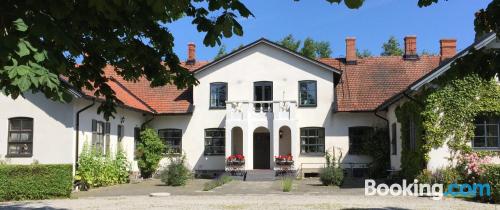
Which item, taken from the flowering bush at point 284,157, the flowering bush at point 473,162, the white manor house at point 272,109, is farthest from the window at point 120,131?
the flowering bush at point 473,162

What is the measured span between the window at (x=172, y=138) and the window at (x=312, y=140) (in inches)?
248

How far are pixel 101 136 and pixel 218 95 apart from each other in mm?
7118

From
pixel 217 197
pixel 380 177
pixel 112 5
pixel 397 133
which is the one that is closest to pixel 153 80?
pixel 112 5

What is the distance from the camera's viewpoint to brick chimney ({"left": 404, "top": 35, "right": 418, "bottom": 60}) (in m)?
28.8

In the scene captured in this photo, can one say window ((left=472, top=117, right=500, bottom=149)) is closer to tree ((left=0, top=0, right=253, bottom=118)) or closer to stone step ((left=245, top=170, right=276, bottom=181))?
stone step ((left=245, top=170, right=276, bottom=181))

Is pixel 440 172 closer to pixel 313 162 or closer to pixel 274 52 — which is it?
pixel 313 162

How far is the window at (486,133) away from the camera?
17859 millimetres

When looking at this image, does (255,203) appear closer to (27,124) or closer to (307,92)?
(27,124)

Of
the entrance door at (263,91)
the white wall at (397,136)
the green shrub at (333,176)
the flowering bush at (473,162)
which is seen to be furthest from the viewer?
the entrance door at (263,91)

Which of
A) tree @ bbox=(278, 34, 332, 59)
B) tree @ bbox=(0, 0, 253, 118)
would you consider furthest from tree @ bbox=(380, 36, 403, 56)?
tree @ bbox=(0, 0, 253, 118)

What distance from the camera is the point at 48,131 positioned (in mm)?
19359

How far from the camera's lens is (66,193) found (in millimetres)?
16594

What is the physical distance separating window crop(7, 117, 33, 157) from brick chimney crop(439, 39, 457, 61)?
20118 millimetres

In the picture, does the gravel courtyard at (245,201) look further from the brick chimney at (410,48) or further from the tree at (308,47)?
the tree at (308,47)
